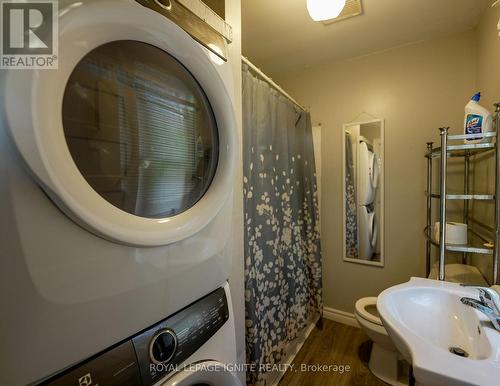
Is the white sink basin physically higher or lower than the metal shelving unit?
lower

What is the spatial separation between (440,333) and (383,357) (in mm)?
816

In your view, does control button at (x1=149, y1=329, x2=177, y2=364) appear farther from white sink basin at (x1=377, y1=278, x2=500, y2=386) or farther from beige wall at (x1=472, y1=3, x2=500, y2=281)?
beige wall at (x1=472, y1=3, x2=500, y2=281)

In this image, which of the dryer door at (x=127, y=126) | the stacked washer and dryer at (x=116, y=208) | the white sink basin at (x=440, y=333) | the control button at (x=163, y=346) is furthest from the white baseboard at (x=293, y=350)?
the dryer door at (x=127, y=126)

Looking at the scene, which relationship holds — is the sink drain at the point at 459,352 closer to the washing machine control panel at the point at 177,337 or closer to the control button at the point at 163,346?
the washing machine control panel at the point at 177,337

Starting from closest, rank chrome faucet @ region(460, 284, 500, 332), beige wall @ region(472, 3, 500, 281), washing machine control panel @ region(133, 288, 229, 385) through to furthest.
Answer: washing machine control panel @ region(133, 288, 229, 385) < chrome faucet @ region(460, 284, 500, 332) < beige wall @ region(472, 3, 500, 281)

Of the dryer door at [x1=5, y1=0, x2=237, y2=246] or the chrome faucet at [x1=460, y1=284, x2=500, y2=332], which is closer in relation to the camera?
the dryer door at [x1=5, y1=0, x2=237, y2=246]

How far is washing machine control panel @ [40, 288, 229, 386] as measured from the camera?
414 mm

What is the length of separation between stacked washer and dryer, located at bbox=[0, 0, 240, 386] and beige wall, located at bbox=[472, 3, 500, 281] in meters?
1.43

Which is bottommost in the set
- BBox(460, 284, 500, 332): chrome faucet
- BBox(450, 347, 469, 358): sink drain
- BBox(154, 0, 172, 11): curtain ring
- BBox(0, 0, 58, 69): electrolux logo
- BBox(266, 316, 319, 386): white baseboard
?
BBox(266, 316, 319, 386): white baseboard

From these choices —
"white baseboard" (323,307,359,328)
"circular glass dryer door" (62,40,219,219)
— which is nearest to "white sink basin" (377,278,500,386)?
"circular glass dryer door" (62,40,219,219)

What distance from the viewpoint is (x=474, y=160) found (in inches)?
61.3

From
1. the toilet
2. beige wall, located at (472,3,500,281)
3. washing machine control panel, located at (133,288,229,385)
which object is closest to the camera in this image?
washing machine control panel, located at (133,288,229,385)

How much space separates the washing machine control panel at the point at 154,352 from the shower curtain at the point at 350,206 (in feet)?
5.67

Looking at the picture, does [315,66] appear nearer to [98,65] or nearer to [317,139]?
[317,139]
